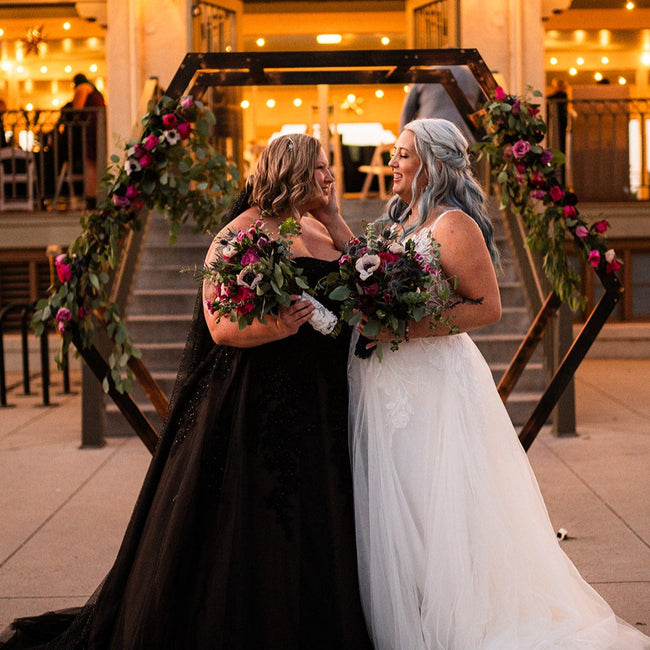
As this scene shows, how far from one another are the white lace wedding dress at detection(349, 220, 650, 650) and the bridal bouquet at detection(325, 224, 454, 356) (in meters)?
0.28

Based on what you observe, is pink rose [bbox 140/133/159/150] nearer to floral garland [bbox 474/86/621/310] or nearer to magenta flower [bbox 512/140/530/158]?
floral garland [bbox 474/86/621/310]

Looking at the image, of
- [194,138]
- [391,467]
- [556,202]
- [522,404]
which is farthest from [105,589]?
[522,404]

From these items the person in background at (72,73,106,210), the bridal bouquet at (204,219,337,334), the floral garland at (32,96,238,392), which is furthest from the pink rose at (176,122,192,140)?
the person in background at (72,73,106,210)

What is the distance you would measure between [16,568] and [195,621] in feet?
5.83

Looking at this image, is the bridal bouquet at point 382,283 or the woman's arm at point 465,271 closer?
the bridal bouquet at point 382,283

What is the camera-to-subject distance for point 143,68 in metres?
10.5

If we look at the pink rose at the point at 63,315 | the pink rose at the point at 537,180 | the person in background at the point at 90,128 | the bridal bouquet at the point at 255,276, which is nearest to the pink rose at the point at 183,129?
the pink rose at the point at 63,315

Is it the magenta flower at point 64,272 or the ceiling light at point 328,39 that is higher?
the ceiling light at point 328,39

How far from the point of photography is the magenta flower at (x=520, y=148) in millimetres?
5109

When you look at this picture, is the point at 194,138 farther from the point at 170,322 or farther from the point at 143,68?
the point at 143,68

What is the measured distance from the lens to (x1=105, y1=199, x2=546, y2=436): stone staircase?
7.75 m

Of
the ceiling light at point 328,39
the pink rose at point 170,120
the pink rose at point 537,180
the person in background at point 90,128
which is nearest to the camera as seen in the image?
the pink rose at point 170,120

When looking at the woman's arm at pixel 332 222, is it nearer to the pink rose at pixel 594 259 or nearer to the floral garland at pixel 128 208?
the floral garland at pixel 128 208
